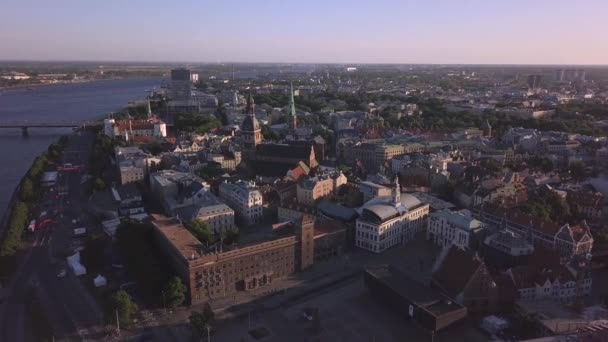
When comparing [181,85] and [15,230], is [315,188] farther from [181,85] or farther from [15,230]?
[181,85]

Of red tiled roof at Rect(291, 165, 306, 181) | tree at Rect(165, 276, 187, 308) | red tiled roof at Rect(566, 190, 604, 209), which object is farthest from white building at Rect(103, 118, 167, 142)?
red tiled roof at Rect(566, 190, 604, 209)

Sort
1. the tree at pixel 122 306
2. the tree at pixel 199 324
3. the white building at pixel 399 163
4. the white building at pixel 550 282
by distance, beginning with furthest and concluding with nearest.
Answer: the white building at pixel 399 163 → the white building at pixel 550 282 → the tree at pixel 122 306 → the tree at pixel 199 324

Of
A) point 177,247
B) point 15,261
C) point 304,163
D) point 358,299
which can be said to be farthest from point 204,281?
point 304,163

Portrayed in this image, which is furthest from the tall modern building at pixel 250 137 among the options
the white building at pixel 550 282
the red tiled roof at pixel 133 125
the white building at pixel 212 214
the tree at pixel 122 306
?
the white building at pixel 550 282

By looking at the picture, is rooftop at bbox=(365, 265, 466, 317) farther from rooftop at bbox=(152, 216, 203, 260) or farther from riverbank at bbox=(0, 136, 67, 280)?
riverbank at bbox=(0, 136, 67, 280)

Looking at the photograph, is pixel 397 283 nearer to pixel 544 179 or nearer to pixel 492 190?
pixel 492 190

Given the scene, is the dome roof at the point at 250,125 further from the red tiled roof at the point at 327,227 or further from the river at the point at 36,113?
the river at the point at 36,113
